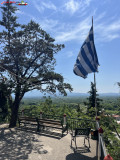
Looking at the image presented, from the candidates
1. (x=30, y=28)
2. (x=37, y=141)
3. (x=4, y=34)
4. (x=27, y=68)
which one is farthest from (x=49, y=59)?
(x=37, y=141)

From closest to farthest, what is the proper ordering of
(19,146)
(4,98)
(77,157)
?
(77,157)
(19,146)
(4,98)

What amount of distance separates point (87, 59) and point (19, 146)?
5.58 m

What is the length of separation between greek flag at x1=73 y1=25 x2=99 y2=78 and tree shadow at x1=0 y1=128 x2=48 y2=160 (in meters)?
4.20

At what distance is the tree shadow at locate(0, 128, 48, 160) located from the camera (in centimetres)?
530

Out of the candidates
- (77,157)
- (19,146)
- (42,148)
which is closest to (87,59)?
(77,157)

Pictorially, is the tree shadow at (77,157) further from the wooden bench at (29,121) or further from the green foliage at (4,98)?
the green foliage at (4,98)

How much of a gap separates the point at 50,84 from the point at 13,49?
4196 mm

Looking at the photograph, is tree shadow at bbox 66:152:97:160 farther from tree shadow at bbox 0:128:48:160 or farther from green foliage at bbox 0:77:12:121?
green foliage at bbox 0:77:12:121

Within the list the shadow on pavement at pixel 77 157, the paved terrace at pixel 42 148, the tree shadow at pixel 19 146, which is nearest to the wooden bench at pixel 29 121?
the tree shadow at pixel 19 146

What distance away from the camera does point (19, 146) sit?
246 inches

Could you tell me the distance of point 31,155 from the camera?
530 centimetres

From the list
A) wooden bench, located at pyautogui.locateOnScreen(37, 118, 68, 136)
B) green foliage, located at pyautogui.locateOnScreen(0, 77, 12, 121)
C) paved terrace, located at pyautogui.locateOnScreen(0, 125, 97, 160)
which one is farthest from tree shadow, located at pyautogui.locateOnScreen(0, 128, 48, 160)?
green foliage, located at pyautogui.locateOnScreen(0, 77, 12, 121)

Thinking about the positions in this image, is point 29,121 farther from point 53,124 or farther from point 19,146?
point 19,146

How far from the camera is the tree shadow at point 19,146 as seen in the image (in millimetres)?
5297
